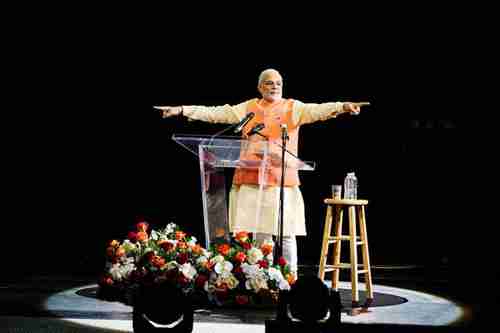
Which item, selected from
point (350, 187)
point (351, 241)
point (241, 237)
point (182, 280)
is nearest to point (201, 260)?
point (182, 280)

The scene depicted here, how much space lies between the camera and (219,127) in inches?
313

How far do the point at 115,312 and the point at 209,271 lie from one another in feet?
1.93

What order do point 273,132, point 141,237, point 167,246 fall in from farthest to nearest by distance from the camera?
point 273,132, point 141,237, point 167,246

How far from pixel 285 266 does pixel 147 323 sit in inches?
66.0

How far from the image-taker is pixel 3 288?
5961 mm

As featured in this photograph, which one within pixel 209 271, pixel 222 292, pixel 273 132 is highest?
pixel 273 132

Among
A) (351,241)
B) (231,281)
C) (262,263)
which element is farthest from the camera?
(351,241)

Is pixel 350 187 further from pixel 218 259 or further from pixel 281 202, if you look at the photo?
pixel 218 259

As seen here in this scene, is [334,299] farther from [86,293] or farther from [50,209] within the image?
[50,209]

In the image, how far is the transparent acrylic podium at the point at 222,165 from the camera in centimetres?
491

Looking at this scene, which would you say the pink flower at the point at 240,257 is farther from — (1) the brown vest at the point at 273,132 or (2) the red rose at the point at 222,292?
(1) the brown vest at the point at 273,132

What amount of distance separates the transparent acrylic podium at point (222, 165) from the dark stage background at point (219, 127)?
2358 mm

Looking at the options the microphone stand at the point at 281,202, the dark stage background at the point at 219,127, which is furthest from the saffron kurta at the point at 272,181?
the dark stage background at the point at 219,127

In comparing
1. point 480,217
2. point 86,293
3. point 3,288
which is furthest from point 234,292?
point 480,217
